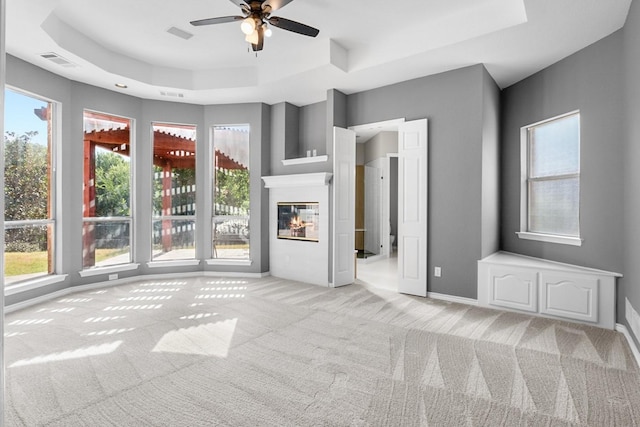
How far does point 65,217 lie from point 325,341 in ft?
13.7

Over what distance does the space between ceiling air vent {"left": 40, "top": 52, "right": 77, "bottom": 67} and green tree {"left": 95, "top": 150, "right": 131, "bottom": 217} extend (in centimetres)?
139

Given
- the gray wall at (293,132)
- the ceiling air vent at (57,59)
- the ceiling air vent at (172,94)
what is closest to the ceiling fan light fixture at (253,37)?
the ceiling air vent at (57,59)

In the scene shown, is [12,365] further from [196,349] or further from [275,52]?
[275,52]

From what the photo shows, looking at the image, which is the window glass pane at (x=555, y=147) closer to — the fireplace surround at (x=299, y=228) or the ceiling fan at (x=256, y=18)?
the fireplace surround at (x=299, y=228)

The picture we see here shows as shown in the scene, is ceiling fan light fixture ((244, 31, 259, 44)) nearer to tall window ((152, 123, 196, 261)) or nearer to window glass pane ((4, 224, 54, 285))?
tall window ((152, 123, 196, 261))

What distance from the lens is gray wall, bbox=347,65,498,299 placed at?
4227 mm

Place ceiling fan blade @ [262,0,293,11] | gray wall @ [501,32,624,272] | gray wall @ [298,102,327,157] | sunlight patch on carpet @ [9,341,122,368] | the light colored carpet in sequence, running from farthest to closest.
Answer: gray wall @ [298,102,327,157], gray wall @ [501,32,624,272], ceiling fan blade @ [262,0,293,11], sunlight patch on carpet @ [9,341,122,368], the light colored carpet

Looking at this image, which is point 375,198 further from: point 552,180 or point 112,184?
point 112,184

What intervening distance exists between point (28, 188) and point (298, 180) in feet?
11.9

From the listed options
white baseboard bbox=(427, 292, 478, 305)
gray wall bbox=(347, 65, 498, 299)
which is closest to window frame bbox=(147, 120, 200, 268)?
gray wall bbox=(347, 65, 498, 299)

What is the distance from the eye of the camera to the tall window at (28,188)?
13.5ft

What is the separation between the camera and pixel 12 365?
8.64ft

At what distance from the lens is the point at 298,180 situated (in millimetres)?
5434

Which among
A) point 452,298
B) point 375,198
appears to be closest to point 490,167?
point 452,298
